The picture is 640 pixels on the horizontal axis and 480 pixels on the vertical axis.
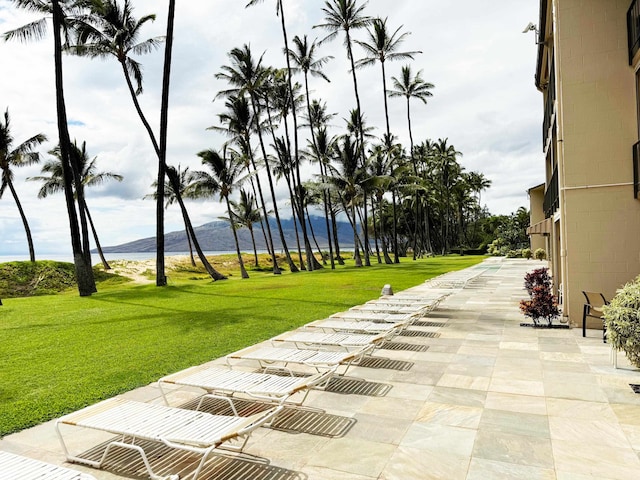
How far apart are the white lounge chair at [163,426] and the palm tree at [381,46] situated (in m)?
31.6

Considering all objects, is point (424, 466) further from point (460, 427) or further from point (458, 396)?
point (458, 396)

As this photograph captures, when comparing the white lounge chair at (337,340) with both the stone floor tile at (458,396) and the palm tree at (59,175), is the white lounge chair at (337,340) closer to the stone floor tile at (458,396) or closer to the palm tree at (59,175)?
the stone floor tile at (458,396)

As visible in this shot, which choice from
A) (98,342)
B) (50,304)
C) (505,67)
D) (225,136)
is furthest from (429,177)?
(98,342)

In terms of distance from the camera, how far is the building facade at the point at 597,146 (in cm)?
Result: 775

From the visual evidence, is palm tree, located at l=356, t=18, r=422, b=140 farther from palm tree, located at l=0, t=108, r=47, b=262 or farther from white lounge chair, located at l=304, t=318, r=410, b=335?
white lounge chair, located at l=304, t=318, r=410, b=335

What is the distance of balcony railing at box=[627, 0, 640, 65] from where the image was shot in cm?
730

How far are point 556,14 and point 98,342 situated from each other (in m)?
9.90

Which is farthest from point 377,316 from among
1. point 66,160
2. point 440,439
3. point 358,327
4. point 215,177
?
point 215,177

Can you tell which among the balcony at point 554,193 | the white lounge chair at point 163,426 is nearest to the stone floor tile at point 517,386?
the white lounge chair at point 163,426

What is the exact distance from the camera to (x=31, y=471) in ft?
8.22

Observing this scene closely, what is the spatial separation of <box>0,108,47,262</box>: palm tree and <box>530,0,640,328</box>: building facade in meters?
27.6

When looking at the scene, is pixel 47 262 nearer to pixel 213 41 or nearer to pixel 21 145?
pixel 21 145

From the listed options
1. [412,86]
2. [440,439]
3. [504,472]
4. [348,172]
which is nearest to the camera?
[504,472]

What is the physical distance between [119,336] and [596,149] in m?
9.00
